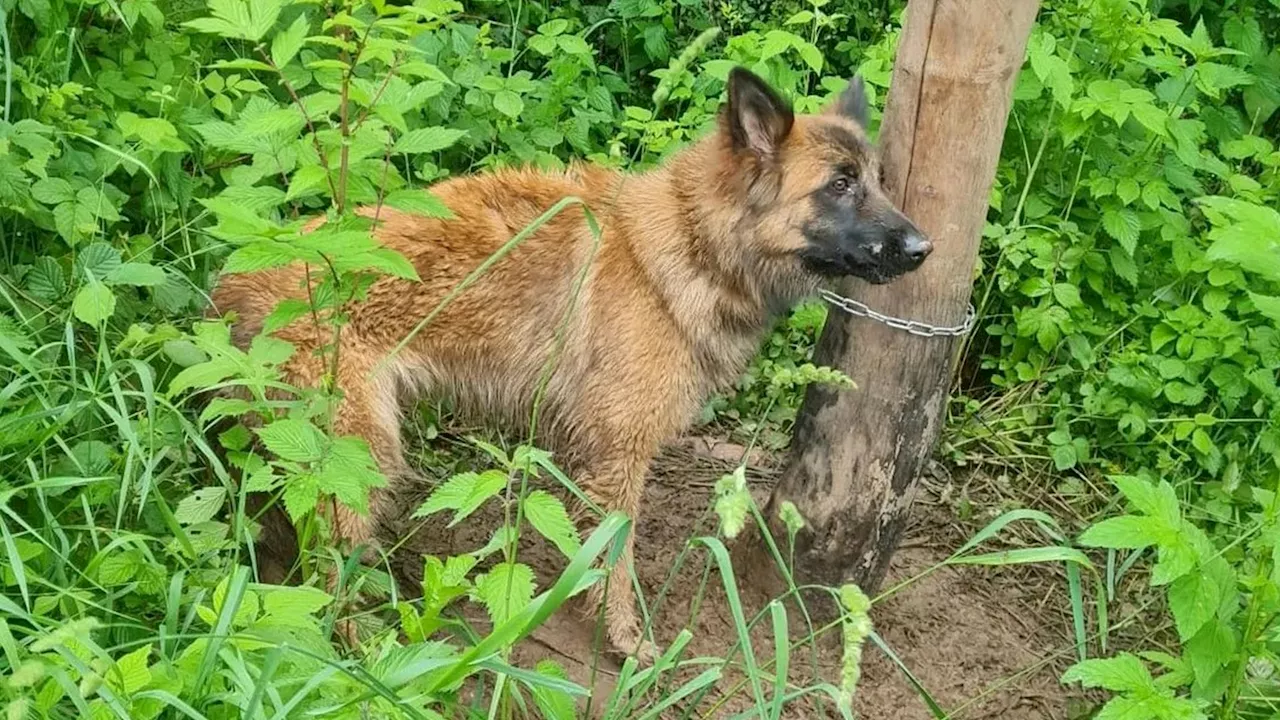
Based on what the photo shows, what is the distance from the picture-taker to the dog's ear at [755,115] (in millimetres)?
3508

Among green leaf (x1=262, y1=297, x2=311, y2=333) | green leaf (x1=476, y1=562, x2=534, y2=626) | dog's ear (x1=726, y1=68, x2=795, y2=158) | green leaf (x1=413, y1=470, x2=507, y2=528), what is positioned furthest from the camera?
dog's ear (x1=726, y1=68, x2=795, y2=158)

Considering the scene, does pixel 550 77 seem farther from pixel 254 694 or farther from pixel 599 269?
pixel 254 694

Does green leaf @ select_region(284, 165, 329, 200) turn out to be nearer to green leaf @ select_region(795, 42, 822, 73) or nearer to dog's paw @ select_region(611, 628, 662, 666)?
dog's paw @ select_region(611, 628, 662, 666)

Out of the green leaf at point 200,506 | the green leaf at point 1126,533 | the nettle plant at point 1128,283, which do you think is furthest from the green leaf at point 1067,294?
the green leaf at point 200,506

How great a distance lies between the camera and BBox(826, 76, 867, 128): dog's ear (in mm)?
3852

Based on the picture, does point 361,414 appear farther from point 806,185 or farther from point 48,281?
point 806,185

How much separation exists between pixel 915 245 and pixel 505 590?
1482 mm

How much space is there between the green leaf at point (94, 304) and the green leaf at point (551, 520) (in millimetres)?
1225

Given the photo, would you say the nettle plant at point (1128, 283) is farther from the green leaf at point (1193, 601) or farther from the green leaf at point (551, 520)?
the green leaf at point (551, 520)

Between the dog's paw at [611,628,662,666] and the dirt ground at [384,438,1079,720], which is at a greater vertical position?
the dirt ground at [384,438,1079,720]

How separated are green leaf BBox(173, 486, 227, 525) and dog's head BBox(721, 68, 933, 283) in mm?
1634

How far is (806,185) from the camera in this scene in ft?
12.0

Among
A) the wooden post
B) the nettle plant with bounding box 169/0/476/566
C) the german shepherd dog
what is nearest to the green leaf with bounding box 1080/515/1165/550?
the wooden post

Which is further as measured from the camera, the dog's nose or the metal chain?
the metal chain
